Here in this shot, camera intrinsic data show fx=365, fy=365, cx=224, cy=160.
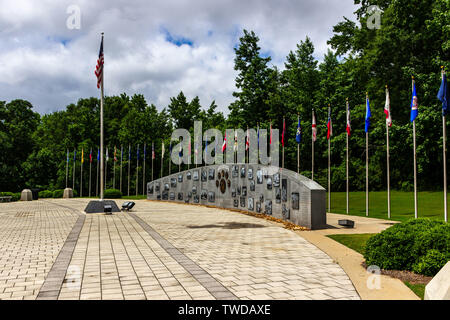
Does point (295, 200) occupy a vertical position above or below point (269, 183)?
below

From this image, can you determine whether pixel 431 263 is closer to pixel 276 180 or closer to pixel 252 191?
pixel 276 180

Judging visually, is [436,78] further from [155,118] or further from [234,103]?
[155,118]

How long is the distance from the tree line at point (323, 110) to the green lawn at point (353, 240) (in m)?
20.4

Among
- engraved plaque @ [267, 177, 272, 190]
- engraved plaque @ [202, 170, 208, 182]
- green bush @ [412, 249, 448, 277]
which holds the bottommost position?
green bush @ [412, 249, 448, 277]

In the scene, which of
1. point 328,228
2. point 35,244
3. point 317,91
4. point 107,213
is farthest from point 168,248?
point 317,91

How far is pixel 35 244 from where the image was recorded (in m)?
10.7

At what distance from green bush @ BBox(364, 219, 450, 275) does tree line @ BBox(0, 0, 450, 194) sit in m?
23.4

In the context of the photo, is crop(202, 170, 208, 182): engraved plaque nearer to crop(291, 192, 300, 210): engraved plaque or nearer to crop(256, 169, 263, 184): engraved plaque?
crop(256, 169, 263, 184): engraved plaque

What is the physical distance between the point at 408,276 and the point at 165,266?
191 inches

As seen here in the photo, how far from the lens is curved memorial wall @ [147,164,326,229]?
15.0 metres

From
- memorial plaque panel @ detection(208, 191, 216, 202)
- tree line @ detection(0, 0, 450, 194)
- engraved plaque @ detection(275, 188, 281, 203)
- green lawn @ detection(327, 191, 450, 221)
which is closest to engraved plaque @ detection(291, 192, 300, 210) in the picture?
engraved plaque @ detection(275, 188, 281, 203)

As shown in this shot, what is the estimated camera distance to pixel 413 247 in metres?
7.33

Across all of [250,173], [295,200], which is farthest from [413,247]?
[250,173]

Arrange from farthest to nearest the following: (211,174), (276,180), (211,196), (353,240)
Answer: (211,174)
(211,196)
(276,180)
(353,240)
